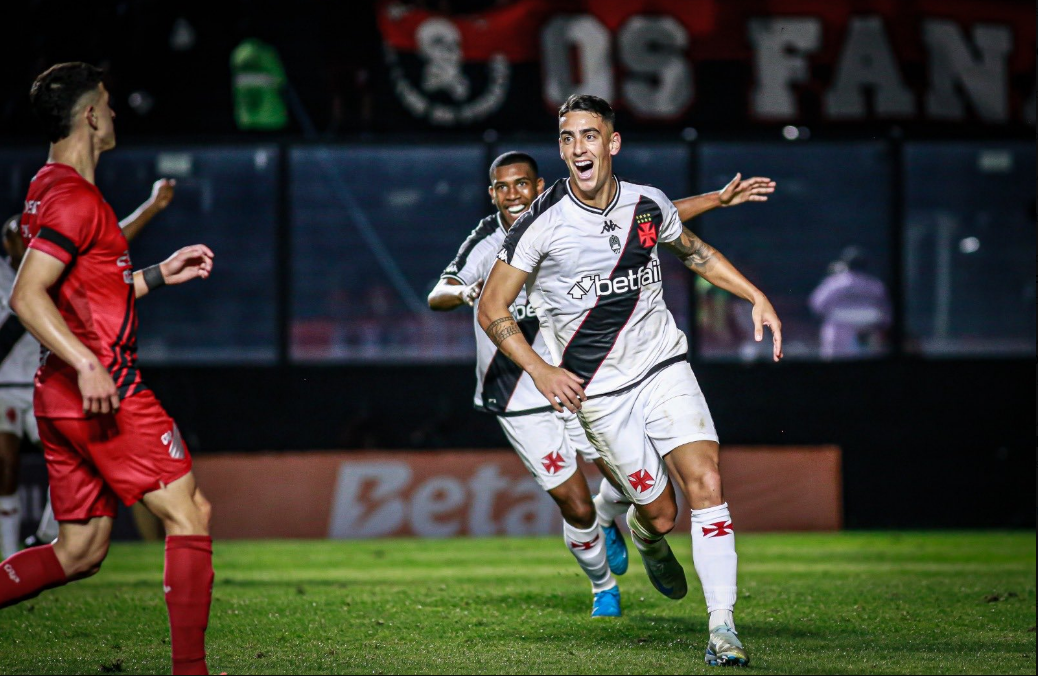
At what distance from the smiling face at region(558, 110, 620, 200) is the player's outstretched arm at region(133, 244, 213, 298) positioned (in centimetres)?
163

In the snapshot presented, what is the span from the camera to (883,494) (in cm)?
1345

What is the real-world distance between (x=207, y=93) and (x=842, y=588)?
851 cm

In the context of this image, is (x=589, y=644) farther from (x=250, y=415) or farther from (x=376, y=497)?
(x=250, y=415)

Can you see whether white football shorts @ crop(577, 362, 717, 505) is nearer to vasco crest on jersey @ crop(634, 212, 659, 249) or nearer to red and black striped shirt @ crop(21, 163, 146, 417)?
vasco crest on jersey @ crop(634, 212, 659, 249)

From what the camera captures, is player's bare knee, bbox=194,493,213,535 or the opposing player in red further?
player's bare knee, bbox=194,493,213,535

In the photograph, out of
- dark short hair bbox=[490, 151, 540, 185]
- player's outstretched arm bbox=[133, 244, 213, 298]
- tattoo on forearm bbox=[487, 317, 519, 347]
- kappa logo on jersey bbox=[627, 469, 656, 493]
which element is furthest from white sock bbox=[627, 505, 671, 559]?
player's outstretched arm bbox=[133, 244, 213, 298]

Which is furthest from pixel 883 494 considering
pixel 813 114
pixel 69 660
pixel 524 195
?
pixel 69 660

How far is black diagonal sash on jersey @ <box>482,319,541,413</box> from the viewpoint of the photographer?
299 inches

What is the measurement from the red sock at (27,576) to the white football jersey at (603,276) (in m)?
2.23

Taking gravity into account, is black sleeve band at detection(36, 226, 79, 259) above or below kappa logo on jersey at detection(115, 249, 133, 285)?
above

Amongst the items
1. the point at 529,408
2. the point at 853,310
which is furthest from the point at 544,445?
the point at 853,310

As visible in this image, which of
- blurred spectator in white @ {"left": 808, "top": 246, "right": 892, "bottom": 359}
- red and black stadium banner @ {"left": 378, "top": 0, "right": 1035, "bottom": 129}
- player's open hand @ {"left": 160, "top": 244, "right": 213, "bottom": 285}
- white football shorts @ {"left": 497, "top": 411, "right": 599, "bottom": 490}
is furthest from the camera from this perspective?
blurred spectator in white @ {"left": 808, "top": 246, "right": 892, "bottom": 359}

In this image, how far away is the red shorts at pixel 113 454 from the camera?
4.89 meters

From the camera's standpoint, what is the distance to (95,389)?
470cm
